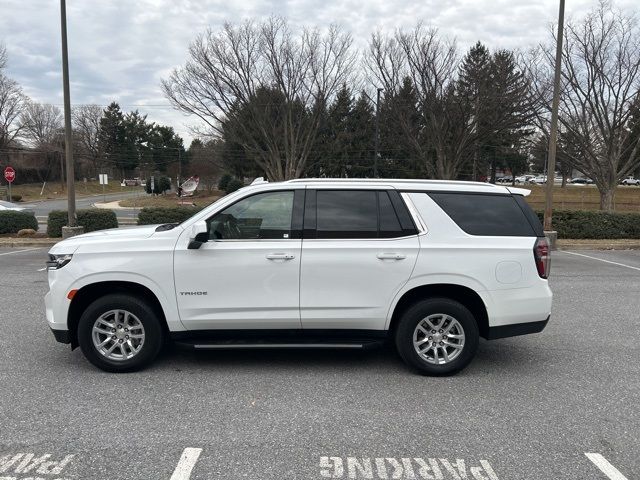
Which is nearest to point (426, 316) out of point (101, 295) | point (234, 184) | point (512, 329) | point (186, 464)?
point (512, 329)

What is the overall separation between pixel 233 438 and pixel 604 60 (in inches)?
753

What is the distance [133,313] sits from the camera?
4371mm

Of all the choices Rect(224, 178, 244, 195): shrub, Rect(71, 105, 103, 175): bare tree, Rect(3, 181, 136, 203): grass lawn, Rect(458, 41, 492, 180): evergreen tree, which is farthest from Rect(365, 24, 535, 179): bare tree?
Rect(71, 105, 103, 175): bare tree

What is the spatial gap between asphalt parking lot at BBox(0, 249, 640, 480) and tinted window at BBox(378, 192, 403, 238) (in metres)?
1.29

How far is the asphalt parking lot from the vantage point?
3.05 m

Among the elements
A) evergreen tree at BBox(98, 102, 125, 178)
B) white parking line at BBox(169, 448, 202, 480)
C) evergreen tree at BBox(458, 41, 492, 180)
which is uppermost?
evergreen tree at BBox(98, 102, 125, 178)

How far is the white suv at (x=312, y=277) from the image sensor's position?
4336mm

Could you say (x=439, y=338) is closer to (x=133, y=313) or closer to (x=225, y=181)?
(x=133, y=313)

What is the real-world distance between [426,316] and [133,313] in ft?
8.44

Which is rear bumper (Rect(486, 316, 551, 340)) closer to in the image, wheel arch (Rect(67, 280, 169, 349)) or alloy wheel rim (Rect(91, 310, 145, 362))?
wheel arch (Rect(67, 280, 169, 349))

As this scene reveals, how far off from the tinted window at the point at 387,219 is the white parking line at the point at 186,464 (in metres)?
2.30

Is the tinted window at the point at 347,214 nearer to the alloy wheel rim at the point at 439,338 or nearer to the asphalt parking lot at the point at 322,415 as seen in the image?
the alloy wheel rim at the point at 439,338

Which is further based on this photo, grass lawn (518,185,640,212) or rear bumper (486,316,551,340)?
grass lawn (518,185,640,212)

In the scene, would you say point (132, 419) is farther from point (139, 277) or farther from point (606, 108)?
point (606, 108)
